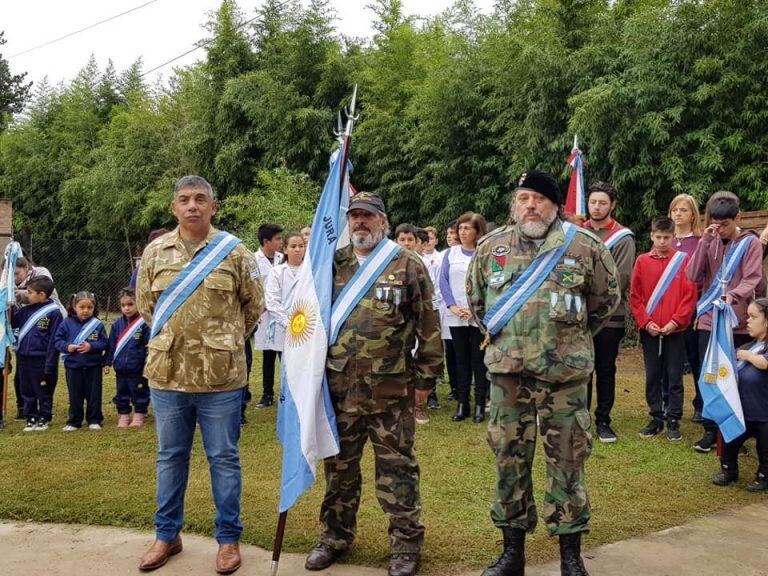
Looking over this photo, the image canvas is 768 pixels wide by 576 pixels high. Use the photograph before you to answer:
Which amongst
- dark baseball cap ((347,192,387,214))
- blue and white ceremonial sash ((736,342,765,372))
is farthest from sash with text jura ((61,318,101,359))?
blue and white ceremonial sash ((736,342,765,372))

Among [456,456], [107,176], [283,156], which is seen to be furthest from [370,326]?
[107,176]

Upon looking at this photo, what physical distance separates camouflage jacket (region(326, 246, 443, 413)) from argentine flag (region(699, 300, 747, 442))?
8.53 feet

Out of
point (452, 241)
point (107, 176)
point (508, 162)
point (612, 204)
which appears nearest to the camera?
point (612, 204)

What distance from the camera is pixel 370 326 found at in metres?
3.86

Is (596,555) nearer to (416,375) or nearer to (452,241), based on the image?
(416,375)

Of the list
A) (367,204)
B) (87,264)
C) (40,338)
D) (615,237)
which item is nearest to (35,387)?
(40,338)

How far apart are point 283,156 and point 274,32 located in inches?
169

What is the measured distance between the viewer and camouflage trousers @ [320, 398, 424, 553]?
3861 mm

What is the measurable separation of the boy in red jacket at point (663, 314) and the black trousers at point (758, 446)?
3.33ft

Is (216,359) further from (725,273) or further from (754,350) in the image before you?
Answer: (725,273)

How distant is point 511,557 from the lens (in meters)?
3.71

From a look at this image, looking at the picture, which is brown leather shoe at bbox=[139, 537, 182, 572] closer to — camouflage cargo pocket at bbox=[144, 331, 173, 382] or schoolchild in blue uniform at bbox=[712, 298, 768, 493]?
camouflage cargo pocket at bbox=[144, 331, 173, 382]

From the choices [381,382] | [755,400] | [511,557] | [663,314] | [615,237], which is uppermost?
[615,237]

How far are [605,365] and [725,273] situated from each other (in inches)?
49.1
